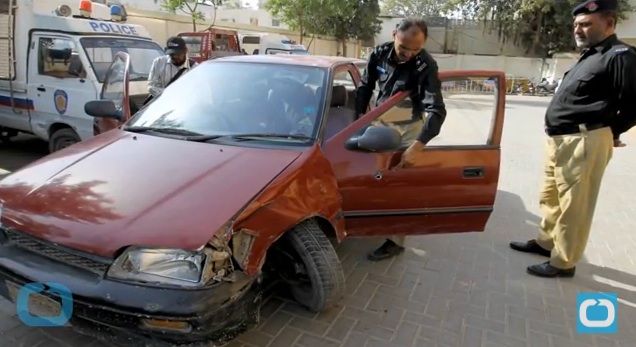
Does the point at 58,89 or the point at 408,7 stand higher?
the point at 408,7

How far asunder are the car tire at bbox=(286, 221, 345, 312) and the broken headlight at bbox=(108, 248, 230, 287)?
0.68 m

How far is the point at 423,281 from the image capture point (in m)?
3.42

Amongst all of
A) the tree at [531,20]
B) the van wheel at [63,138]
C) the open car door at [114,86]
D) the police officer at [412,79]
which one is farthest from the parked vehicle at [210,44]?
the tree at [531,20]

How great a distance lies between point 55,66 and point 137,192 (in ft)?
14.4

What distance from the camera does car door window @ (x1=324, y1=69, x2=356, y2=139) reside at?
10.4ft

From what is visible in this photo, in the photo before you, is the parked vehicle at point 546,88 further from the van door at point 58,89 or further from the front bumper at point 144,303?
the front bumper at point 144,303

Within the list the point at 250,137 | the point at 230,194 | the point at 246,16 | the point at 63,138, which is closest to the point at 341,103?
the point at 250,137

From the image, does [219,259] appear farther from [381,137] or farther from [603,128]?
[603,128]

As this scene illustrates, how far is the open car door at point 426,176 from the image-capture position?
9.74 feet

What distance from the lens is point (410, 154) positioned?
302cm

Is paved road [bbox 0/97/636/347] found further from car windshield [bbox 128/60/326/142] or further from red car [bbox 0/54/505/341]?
car windshield [bbox 128/60/326/142]

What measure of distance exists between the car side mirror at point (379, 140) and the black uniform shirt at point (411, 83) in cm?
33

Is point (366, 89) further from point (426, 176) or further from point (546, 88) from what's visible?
point (546, 88)

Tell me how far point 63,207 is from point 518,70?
33.1 m
